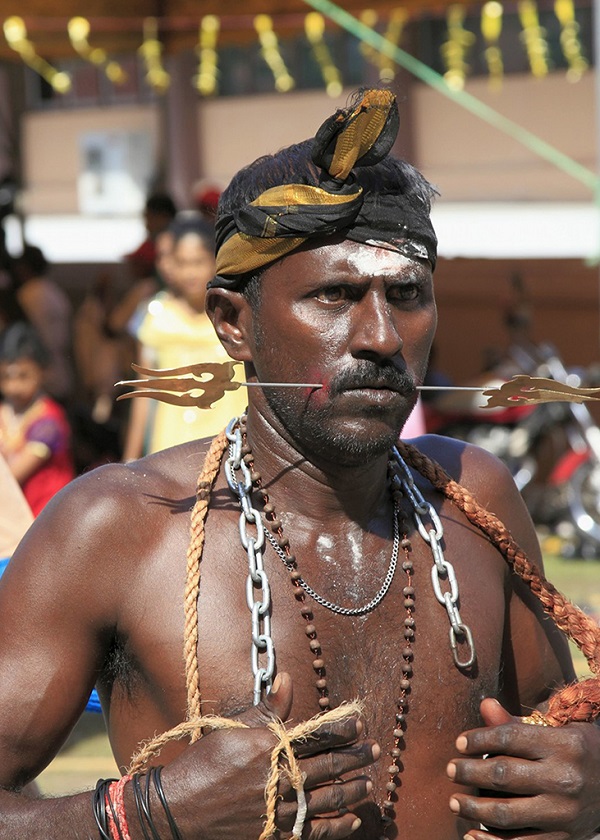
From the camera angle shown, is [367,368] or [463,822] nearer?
[367,368]

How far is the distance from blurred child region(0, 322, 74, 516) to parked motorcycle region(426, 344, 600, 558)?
3261mm

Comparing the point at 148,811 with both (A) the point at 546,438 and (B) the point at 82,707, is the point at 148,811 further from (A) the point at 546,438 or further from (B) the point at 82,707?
(A) the point at 546,438

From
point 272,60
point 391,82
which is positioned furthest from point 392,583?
point 272,60

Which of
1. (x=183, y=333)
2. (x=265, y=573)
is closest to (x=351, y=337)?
(x=265, y=573)

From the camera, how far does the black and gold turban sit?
199cm

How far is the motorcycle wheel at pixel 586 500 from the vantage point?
811cm

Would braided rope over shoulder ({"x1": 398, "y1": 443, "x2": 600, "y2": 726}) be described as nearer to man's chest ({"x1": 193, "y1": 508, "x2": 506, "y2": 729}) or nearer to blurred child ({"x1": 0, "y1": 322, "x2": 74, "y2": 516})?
man's chest ({"x1": 193, "y1": 508, "x2": 506, "y2": 729})

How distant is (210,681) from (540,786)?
0.52 meters

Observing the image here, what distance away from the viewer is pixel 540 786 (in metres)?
1.89

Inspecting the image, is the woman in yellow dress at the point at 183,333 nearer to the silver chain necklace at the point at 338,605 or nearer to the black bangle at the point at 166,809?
the silver chain necklace at the point at 338,605

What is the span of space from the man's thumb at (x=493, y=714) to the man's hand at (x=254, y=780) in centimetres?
23

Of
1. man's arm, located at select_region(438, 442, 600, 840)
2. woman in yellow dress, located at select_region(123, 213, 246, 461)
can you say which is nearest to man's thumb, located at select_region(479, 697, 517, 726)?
man's arm, located at select_region(438, 442, 600, 840)

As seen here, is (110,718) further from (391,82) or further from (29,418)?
(29,418)

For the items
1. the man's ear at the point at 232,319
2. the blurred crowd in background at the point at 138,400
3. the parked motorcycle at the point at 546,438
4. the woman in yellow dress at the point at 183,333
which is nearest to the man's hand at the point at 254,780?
the man's ear at the point at 232,319
